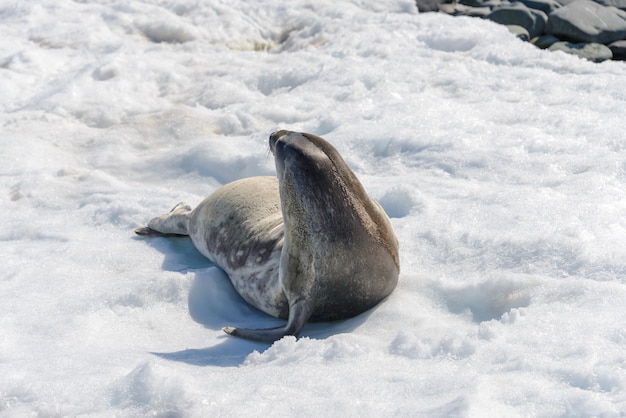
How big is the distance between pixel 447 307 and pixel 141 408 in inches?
62.5

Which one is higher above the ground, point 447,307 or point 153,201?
point 447,307

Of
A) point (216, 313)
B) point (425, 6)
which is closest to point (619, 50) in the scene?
point (425, 6)

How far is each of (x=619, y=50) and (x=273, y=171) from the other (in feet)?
17.5

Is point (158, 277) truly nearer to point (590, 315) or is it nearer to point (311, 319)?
point (311, 319)

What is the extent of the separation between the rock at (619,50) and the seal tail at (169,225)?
6.18 metres

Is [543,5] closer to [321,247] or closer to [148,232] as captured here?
[148,232]

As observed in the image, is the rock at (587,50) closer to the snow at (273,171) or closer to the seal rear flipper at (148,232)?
the snow at (273,171)

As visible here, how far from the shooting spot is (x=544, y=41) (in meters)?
9.12

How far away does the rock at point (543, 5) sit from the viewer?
974 cm

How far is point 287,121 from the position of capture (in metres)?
6.59

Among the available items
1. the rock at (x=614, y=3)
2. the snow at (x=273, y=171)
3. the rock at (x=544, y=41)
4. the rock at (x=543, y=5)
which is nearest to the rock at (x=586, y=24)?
the rock at (x=544, y=41)

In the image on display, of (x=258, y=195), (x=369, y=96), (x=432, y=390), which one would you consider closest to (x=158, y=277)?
(x=258, y=195)

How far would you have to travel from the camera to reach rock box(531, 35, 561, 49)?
9047 millimetres

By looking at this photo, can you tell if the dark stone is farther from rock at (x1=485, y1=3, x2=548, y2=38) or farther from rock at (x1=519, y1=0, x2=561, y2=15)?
rock at (x1=485, y1=3, x2=548, y2=38)
